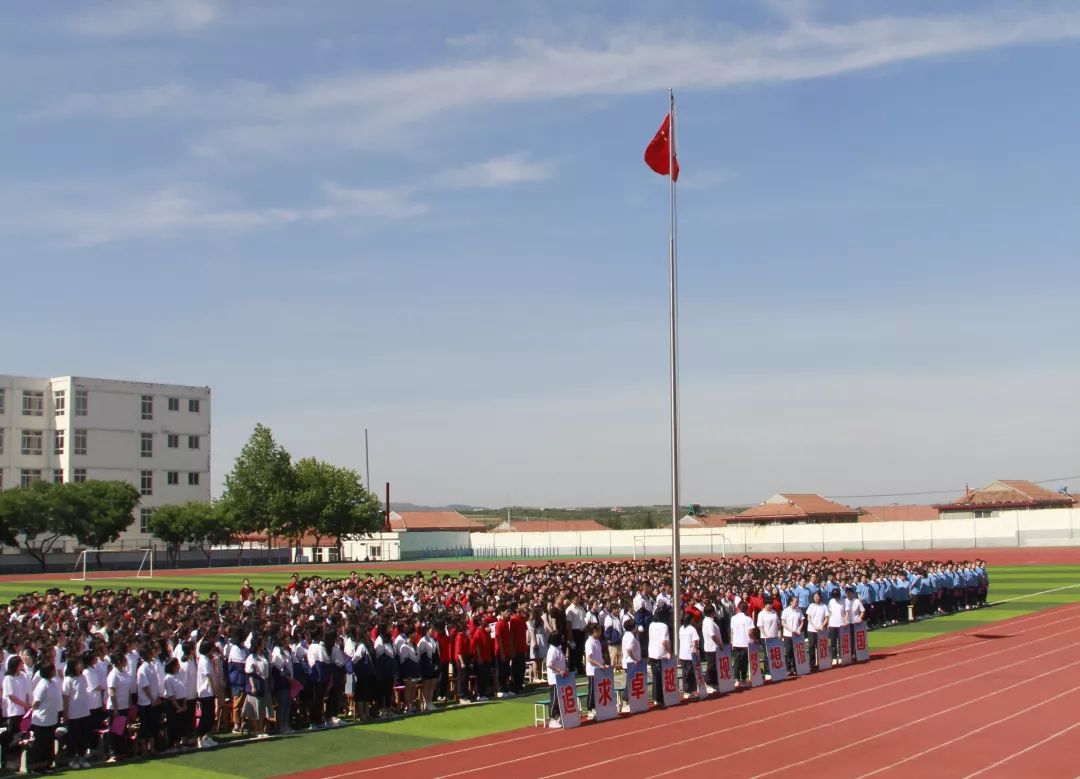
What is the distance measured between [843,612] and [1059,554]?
1898 inches

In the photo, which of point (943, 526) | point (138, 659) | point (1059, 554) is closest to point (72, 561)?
point (943, 526)

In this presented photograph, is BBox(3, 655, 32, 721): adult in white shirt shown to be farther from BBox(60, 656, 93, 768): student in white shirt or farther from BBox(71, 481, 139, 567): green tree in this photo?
BBox(71, 481, 139, 567): green tree

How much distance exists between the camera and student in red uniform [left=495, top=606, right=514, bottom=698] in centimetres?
2161

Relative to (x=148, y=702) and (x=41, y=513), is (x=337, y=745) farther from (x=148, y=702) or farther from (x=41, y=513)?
(x=41, y=513)

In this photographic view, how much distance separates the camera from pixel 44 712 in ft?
49.8

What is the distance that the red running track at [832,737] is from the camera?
14766mm

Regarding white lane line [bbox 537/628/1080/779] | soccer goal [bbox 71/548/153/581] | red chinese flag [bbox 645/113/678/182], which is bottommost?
soccer goal [bbox 71/548/153/581]

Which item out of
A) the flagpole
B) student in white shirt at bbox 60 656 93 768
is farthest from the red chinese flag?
student in white shirt at bbox 60 656 93 768

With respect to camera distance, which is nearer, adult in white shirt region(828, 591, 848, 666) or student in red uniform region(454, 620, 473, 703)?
student in red uniform region(454, 620, 473, 703)

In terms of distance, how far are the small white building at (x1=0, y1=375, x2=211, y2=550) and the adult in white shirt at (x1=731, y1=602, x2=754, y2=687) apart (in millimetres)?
82672

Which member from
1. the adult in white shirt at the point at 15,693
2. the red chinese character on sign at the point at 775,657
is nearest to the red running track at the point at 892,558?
the red chinese character on sign at the point at 775,657

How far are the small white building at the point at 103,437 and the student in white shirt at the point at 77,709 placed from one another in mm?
84155

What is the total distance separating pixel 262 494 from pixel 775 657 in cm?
7887

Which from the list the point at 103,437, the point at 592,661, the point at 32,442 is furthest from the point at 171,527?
the point at 592,661
